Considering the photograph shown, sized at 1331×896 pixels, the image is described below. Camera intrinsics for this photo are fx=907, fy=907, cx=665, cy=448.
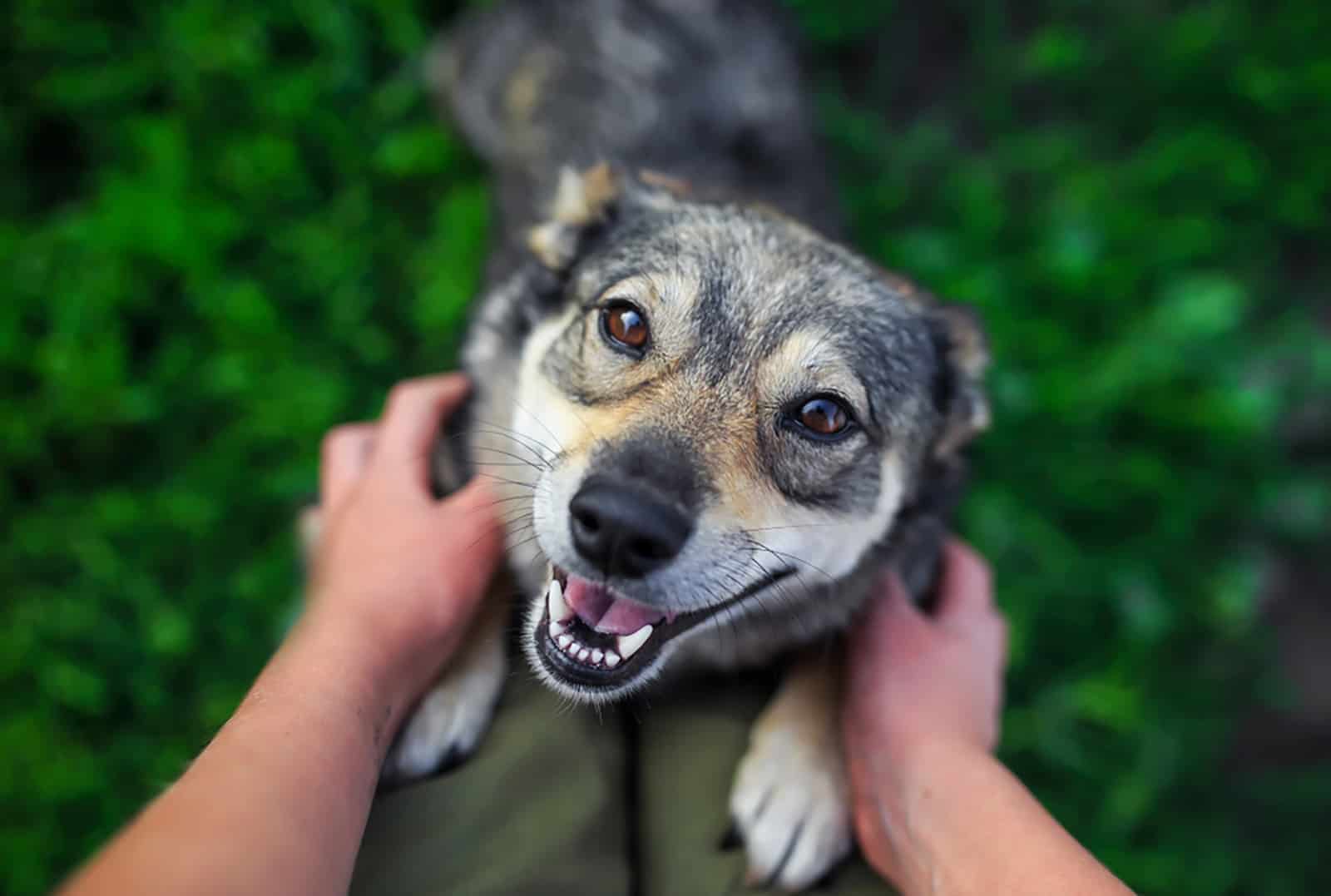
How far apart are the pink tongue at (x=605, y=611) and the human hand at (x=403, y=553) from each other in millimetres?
432

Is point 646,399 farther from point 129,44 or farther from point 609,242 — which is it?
point 129,44

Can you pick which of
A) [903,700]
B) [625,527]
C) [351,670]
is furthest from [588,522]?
[903,700]

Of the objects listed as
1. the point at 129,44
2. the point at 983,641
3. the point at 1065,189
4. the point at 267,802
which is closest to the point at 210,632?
the point at 267,802

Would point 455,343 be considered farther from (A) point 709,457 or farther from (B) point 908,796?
(B) point 908,796

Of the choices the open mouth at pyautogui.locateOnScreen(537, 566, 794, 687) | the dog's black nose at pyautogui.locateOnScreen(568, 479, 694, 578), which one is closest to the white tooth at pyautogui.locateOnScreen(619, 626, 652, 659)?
the open mouth at pyautogui.locateOnScreen(537, 566, 794, 687)

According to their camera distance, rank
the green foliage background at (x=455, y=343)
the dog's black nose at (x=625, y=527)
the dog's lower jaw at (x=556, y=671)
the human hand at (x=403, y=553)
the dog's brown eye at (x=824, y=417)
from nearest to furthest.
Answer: the dog's black nose at (x=625, y=527)
the dog's lower jaw at (x=556, y=671)
the human hand at (x=403, y=553)
the dog's brown eye at (x=824, y=417)
the green foliage background at (x=455, y=343)

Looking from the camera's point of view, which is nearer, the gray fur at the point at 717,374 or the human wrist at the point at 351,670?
the human wrist at the point at 351,670

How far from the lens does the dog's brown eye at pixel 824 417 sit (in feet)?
7.84

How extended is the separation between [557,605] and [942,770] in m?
1.09

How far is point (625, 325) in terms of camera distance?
243cm

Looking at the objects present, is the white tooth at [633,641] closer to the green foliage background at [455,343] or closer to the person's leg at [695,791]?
the person's leg at [695,791]

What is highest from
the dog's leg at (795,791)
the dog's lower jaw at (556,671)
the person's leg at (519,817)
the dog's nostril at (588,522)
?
the dog's nostril at (588,522)

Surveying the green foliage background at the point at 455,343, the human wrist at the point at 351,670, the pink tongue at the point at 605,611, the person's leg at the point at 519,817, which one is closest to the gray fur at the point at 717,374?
the pink tongue at the point at 605,611

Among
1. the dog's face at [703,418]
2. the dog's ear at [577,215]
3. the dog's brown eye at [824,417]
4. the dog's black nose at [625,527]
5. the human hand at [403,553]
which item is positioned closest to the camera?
the dog's black nose at [625,527]
